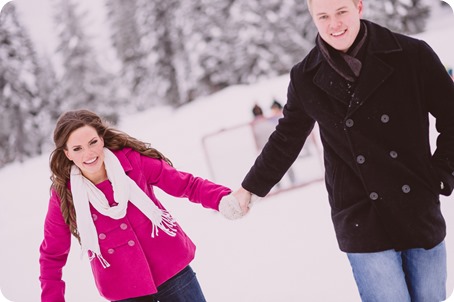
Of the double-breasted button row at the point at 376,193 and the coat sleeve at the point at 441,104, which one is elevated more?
the coat sleeve at the point at 441,104

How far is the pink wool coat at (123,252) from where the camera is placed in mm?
2045

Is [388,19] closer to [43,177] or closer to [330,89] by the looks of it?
[43,177]

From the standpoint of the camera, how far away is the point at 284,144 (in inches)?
80.0

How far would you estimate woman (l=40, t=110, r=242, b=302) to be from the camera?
2.02 metres

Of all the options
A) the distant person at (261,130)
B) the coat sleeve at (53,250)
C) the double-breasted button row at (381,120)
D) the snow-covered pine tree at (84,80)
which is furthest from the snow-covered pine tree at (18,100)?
the double-breasted button row at (381,120)

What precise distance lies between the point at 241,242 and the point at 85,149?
2217 mm

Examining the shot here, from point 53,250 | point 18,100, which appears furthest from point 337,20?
point 18,100

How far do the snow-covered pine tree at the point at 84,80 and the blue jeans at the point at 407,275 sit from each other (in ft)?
25.5

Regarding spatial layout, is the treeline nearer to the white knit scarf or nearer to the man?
the white knit scarf

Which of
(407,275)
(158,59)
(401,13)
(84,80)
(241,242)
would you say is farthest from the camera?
(158,59)

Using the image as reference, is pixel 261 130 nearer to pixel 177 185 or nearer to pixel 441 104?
pixel 177 185

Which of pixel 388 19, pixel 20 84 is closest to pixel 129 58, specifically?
pixel 20 84

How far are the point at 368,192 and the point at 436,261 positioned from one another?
1.22 feet

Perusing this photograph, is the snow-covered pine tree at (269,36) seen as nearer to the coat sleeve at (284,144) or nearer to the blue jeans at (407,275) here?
the coat sleeve at (284,144)
